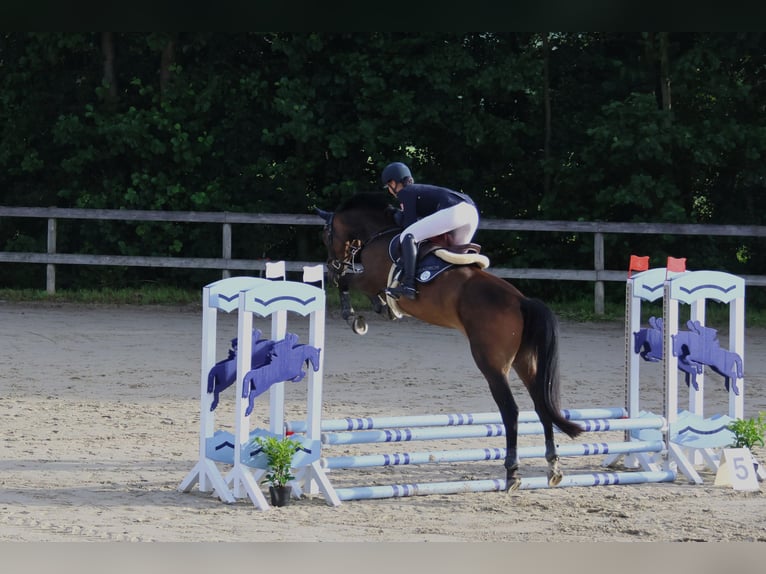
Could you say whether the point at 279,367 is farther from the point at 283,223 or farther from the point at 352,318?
the point at 283,223

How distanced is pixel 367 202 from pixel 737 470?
2.62m

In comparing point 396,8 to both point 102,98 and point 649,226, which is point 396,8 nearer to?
point 649,226

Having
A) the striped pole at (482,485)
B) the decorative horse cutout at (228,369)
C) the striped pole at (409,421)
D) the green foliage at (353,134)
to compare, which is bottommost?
the striped pole at (482,485)

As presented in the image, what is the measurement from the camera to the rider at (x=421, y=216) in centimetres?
533

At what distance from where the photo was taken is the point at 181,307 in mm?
12648

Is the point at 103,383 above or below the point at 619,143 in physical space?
below

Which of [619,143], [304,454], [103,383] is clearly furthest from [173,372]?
[619,143]

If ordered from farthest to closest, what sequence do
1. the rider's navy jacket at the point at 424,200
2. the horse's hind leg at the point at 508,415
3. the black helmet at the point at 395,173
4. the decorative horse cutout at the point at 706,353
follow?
the decorative horse cutout at the point at 706,353
the black helmet at the point at 395,173
the rider's navy jacket at the point at 424,200
the horse's hind leg at the point at 508,415

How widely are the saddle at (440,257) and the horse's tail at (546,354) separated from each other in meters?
0.47

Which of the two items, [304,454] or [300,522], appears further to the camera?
[304,454]

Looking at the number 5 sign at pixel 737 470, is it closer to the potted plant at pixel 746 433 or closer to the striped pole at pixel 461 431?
the potted plant at pixel 746 433

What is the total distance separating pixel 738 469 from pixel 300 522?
2472 millimetres

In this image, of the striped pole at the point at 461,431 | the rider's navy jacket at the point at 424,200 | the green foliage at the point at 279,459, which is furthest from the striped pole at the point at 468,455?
the rider's navy jacket at the point at 424,200

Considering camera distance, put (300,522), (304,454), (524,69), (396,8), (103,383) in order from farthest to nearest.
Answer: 1. (524,69)
2. (103,383)
3. (304,454)
4. (300,522)
5. (396,8)
